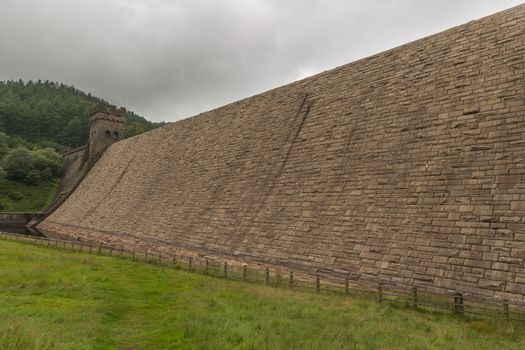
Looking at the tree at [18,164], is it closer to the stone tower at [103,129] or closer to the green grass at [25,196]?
the green grass at [25,196]

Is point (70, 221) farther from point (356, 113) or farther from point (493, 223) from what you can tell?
point (493, 223)

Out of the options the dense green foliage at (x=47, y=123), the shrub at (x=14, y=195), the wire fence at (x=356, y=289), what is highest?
the dense green foliage at (x=47, y=123)

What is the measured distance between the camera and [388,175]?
1739 cm

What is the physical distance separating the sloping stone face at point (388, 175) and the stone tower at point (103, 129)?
3392cm

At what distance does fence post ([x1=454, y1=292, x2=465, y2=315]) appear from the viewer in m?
11.3

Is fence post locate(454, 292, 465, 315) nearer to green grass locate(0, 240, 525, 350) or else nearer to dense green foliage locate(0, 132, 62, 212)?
green grass locate(0, 240, 525, 350)

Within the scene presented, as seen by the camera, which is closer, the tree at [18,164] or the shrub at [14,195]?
the shrub at [14,195]

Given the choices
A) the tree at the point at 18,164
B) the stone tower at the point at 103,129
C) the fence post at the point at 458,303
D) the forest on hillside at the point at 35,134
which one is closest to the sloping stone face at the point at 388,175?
the fence post at the point at 458,303

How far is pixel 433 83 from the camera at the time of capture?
18281 mm

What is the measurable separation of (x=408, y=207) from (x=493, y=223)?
327 cm

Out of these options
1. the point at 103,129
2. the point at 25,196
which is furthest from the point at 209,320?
the point at 25,196

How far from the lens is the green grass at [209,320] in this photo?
8.55 meters

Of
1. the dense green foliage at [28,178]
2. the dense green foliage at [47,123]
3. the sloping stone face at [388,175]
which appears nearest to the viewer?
the sloping stone face at [388,175]

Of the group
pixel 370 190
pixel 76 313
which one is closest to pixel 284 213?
pixel 370 190
